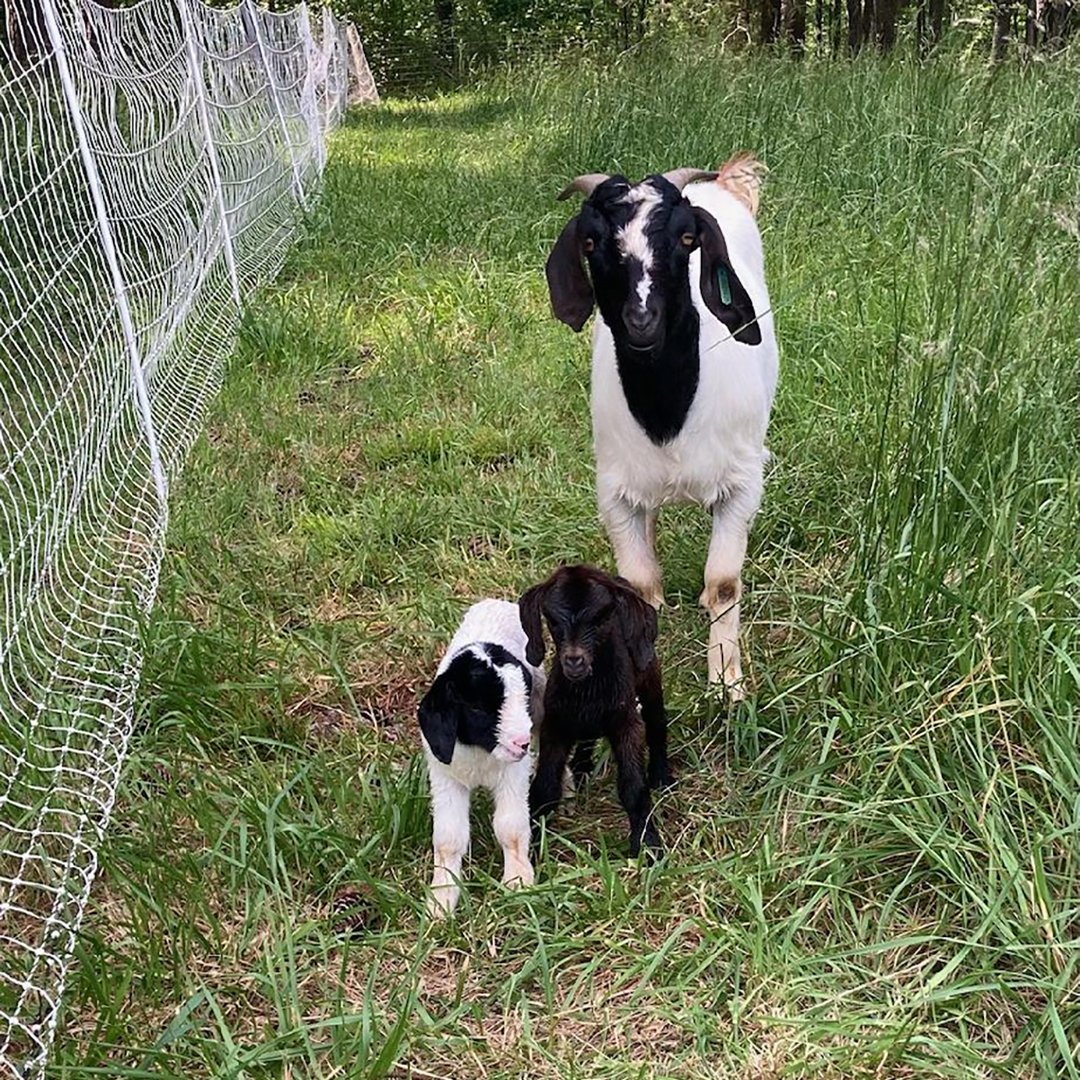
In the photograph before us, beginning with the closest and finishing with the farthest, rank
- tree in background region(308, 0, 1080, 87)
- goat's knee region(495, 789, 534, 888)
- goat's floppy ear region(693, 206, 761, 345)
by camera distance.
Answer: goat's knee region(495, 789, 534, 888), goat's floppy ear region(693, 206, 761, 345), tree in background region(308, 0, 1080, 87)

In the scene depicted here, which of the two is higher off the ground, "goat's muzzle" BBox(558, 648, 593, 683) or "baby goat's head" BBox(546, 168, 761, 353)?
"baby goat's head" BBox(546, 168, 761, 353)

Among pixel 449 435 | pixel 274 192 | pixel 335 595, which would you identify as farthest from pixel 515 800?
pixel 274 192

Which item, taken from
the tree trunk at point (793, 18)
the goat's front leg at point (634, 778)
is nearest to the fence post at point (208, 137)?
the goat's front leg at point (634, 778)

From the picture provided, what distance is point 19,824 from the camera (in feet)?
7.34

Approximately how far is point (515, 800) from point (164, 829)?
2.24 ft

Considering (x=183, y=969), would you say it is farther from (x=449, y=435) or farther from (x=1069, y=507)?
(x=449, y=435)

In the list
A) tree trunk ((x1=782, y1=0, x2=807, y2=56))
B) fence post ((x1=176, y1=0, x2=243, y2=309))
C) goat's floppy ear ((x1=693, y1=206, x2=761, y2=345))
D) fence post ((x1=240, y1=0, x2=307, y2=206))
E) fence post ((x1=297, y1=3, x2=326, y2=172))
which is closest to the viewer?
goat's floppy ear ((x1=693, y1=206, x2=761, y2=345))

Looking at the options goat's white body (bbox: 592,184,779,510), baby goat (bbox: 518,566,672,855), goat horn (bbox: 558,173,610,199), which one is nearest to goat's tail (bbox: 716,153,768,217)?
goat's white body (bbox: 592,184,779,510)

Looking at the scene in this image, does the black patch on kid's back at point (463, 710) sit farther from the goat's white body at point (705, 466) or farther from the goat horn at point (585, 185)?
the goat horn at point (585, 185)

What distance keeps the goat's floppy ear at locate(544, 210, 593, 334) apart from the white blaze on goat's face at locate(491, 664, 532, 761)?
2.84ft

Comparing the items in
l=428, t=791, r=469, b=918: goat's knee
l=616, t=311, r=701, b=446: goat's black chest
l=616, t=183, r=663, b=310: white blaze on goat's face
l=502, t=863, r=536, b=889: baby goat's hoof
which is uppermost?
l=616, t=183, r=663, b=310: white blaze on goat's face

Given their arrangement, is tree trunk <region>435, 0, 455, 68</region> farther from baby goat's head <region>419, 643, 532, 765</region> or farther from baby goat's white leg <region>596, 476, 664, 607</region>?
baby goat's head <region>419, 643, 532, 765</region>

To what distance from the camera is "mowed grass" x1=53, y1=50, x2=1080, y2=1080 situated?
1.88 m

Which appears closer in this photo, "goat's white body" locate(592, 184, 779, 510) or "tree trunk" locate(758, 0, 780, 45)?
"goat's white body" locate(592, 184, 779, 510)
